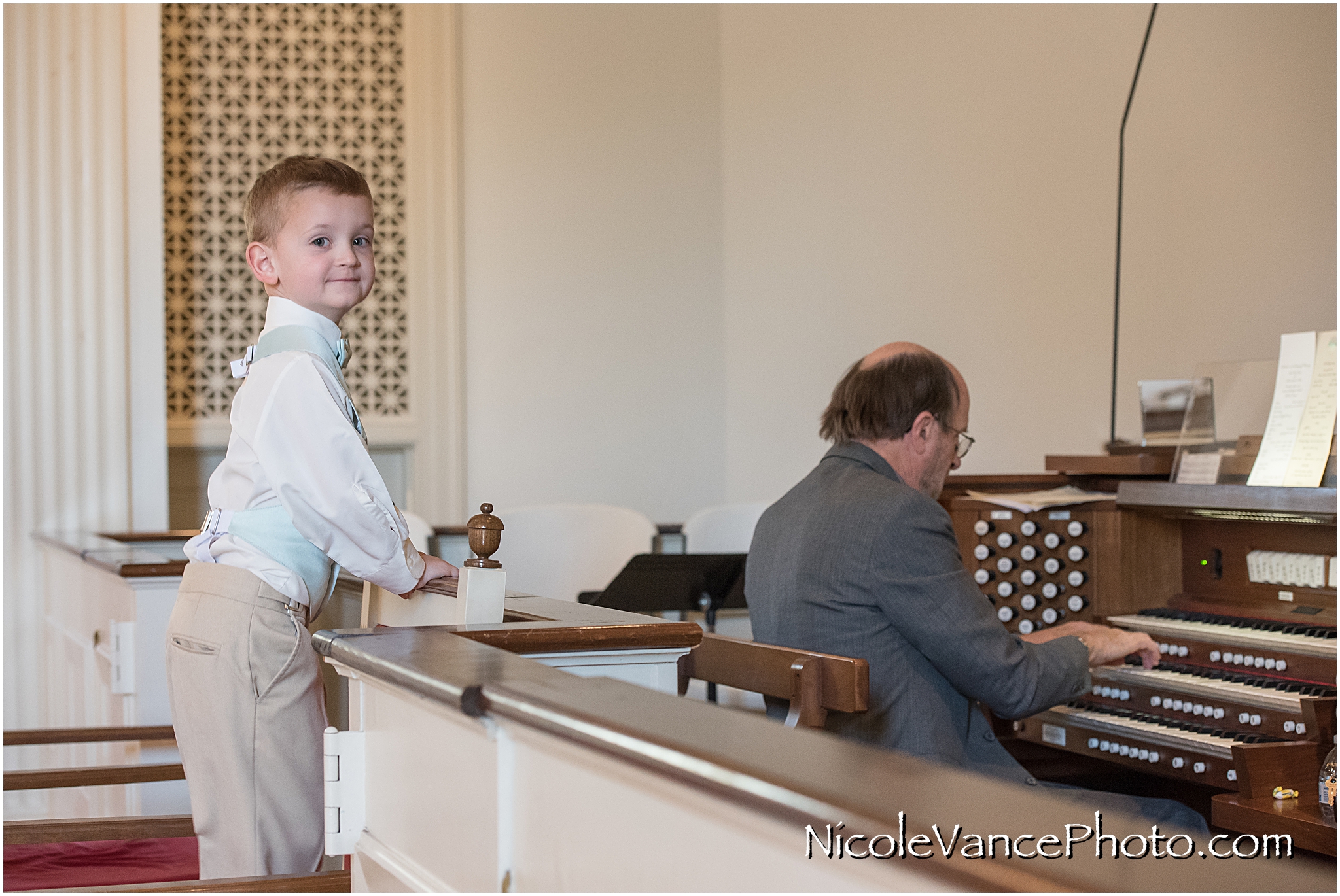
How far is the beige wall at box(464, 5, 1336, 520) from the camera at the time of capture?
4.04 meters

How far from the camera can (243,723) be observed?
1.76 meters

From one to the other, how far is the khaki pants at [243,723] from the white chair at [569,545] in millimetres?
3013

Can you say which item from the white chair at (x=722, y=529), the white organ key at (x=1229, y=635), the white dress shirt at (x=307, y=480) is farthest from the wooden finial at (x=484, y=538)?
the white chair at (x=722, y=529)

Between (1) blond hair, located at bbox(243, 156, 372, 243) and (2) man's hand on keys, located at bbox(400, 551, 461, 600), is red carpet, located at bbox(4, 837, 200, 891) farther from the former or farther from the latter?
(1) blond hair, located at bbox(243, 156, 372, 243)

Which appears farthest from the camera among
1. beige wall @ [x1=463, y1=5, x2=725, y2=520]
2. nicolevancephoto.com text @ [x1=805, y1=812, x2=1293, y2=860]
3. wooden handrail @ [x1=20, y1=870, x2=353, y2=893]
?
beige wall @ [x1=463, y1=5, x2=725, y2=520]

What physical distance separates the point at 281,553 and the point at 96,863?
106 centimetres

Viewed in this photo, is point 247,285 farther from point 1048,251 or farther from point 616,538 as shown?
point 1048,251

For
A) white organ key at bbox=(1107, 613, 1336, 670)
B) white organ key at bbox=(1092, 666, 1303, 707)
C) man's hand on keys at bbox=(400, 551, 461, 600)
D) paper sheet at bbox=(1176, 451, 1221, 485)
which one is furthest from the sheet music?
man's hand on keys at bbox=(400, 551, 461, 600)

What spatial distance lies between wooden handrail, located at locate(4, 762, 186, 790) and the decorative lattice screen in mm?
3260

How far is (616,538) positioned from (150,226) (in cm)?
216

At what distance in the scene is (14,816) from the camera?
12.0 ft

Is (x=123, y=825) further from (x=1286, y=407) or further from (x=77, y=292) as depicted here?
(x=77, y=292)

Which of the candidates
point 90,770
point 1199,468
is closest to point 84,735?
point 90,770

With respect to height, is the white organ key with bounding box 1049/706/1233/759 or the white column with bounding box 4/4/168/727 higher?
the white column with bounding box 4/4/168/727
